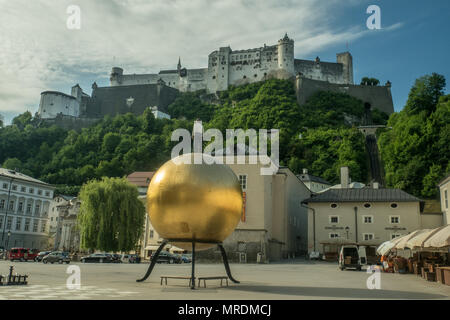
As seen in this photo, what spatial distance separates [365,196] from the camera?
4619 centimetres

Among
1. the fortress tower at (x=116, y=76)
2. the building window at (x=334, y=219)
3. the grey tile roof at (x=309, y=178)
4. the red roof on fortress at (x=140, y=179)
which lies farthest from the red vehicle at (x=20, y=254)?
the fortress tower at (x=116, y=76)

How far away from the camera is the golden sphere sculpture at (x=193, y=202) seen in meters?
12.9

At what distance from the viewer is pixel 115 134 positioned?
116 metres

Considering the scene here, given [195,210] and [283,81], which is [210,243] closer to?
[195,210]

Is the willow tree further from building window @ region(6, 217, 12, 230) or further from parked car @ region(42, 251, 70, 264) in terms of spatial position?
building window @ region(6, 217, 12, 230)

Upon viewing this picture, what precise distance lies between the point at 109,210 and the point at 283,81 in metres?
94.6

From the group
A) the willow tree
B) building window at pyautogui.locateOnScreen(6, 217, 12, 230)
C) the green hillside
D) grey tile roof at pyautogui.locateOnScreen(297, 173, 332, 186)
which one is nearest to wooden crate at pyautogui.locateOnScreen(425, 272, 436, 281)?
the willow tree

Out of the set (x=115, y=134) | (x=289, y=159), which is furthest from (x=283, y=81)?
(x=115, y=134)

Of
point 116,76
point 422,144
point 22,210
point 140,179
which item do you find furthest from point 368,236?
point 116,76

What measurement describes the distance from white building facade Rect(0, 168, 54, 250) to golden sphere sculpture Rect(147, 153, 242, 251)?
61.1 metres

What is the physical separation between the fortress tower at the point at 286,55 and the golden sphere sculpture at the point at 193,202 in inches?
4722

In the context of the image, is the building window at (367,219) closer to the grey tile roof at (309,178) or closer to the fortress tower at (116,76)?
the grey tile roof at (309,178)

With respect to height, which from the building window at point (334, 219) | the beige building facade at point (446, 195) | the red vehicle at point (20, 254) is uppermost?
the beige building facade at point (446, 195)

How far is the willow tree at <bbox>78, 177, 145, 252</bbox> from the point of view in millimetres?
38688
